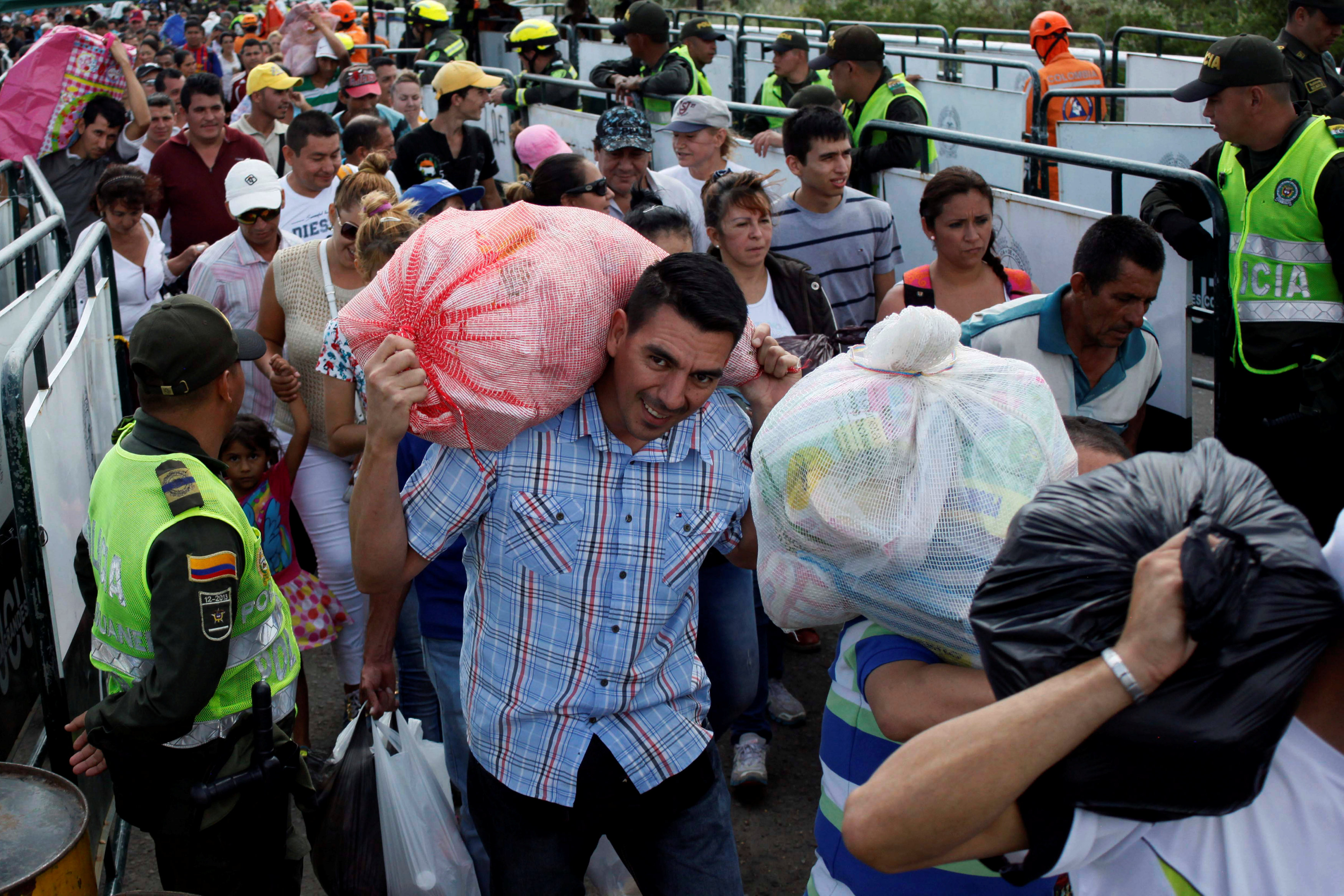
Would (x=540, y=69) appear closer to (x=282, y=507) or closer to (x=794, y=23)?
(x=794, y=23)

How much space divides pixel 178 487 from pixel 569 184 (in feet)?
8.60

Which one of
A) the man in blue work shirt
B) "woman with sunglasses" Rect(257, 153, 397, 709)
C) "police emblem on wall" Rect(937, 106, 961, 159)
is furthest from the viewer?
"police emblem on wall" Rect(937, 106, 961, 159)

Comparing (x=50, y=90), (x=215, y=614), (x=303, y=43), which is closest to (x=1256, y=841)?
(x=215, y=614)

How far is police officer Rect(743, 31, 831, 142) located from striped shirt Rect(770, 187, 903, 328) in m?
3.38

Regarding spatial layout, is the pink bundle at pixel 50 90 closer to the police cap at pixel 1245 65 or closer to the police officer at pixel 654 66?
the police officer at pixel 654 66

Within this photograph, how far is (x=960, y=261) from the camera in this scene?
4105 millimetres

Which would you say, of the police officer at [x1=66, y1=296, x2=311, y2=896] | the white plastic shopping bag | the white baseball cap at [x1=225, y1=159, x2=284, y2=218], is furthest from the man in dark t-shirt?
the white plastic shopping bag

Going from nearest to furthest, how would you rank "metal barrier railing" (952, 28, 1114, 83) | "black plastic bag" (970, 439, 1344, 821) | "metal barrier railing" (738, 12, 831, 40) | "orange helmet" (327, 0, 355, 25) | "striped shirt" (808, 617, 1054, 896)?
1. "black plastic bag" (970, 439, 1344, 821)
2. "striped shirt" (808, 617, 1054, 896)
3. "metal barrier railing" (952, 28, 1114, 83)
4. "metal barrier railing" (738, 12, 831, 40)
5. "orange helmet" (327, 0, 355, 25)

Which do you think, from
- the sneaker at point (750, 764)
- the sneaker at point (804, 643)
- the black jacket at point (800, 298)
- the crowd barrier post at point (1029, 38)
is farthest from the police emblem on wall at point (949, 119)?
the sneaker at point (750, 764)

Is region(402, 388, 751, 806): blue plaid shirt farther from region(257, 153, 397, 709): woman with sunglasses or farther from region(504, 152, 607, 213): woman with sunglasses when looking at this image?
region(504, 152, 607, 213): woman with sunglasses

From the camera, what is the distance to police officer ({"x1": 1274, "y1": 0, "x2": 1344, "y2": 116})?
5777 millimetres

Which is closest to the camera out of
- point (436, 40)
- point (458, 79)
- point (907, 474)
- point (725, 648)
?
point (907, 474)

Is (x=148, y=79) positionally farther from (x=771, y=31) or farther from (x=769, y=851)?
(x=769, y=851)

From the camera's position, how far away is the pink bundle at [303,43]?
11172 mm
